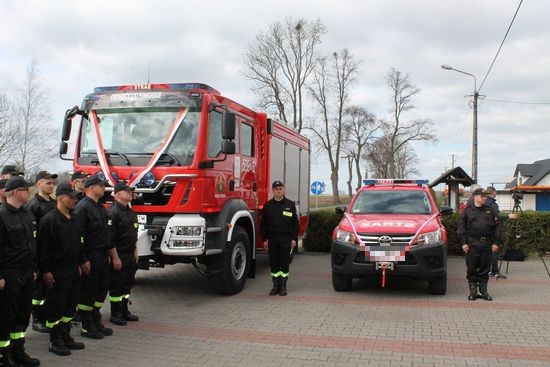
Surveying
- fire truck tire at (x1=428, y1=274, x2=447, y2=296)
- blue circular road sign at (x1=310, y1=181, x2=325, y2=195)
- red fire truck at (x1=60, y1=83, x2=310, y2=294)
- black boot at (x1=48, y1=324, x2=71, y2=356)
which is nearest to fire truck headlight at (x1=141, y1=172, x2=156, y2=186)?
red fire truck at (x1=60, y1=83, x2=310, y2=294)

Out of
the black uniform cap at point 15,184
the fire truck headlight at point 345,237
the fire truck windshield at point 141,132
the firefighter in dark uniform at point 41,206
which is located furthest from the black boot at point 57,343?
the fire truck headlight at point 345,237

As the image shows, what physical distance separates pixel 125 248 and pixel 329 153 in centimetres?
4290

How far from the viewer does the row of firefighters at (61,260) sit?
4793 mm

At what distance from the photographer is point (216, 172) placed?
7.91 meters

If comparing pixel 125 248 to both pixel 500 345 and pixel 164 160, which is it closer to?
pixel 164 160

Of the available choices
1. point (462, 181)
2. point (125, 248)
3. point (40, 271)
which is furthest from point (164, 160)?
point (462, 181)

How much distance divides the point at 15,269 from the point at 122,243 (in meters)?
1.75

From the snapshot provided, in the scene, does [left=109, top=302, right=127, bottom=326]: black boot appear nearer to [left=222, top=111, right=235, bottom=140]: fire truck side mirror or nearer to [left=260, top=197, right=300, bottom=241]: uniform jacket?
[left=222, top=111, right=235, bottom=140]: fire truck side mirror

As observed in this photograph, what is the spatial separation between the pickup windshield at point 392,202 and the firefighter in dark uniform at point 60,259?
549 centimetres

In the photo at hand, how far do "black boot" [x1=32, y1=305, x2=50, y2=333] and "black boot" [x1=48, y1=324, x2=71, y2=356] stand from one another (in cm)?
82

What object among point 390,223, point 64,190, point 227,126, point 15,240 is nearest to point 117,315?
point 64,190

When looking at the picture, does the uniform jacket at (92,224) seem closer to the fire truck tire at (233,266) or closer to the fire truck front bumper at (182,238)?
the fire truck front bumper at (182,238)

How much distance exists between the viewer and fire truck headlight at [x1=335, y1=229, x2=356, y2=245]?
335 inches

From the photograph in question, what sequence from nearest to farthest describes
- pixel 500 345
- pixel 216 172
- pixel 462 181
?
pixel 500 345, pixel 216 172, pixel 462 181
